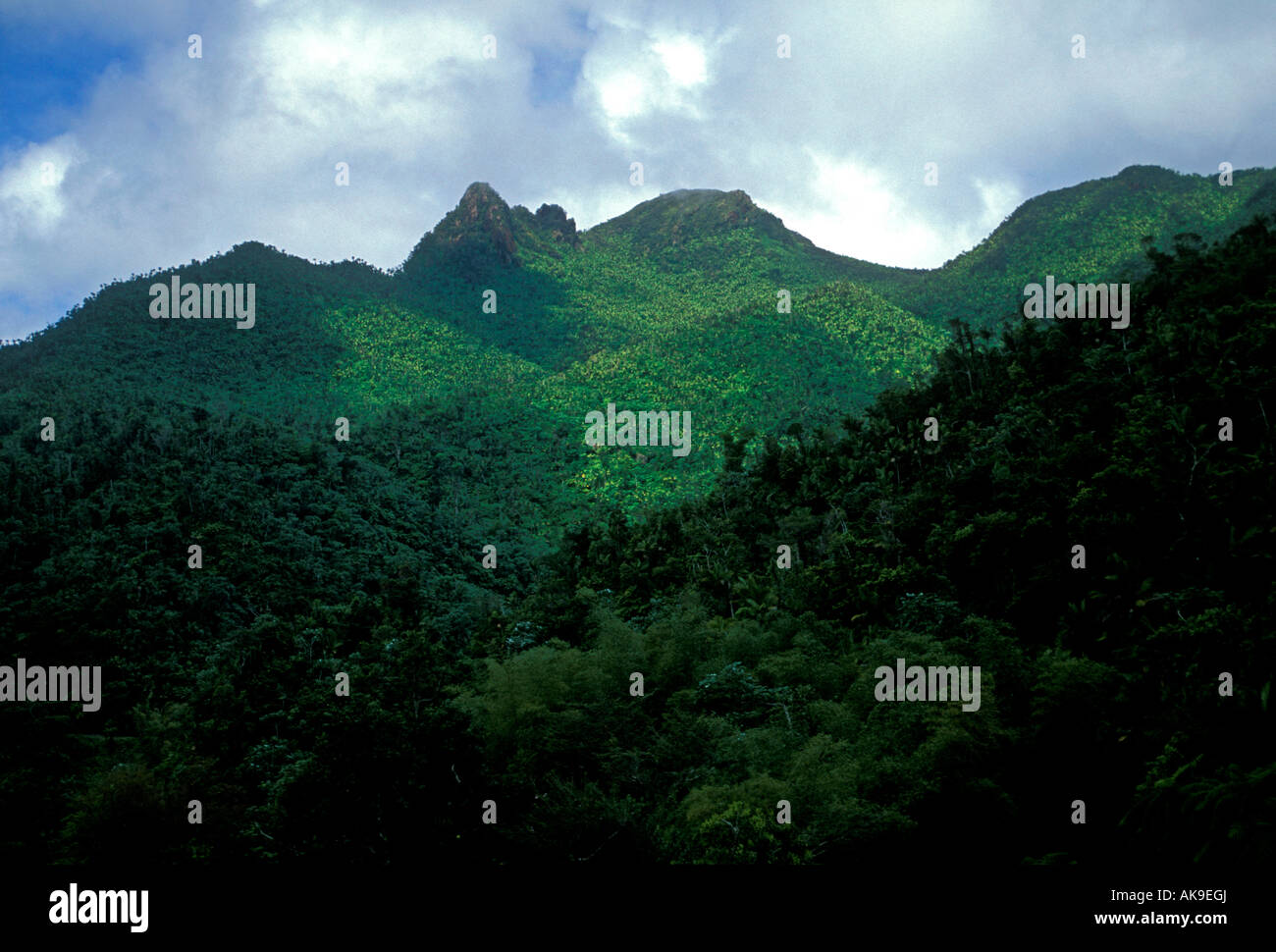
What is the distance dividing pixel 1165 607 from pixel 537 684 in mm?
14450

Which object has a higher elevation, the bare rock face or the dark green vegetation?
the bare rock face

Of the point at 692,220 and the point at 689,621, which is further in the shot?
the point at 692,220

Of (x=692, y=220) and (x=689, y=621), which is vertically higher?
(x=692, y=220)

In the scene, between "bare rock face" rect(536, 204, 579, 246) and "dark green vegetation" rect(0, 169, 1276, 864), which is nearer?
"dark green vegetation" rect(0, 169, 1276, 864)

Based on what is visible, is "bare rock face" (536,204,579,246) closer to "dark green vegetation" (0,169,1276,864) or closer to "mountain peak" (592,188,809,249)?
"mountain peak" (592,188,809,249)

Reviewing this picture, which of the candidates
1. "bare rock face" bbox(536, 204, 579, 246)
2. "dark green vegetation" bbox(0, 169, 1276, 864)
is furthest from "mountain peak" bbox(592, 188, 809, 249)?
"dark green vegetation" bbox(0, 169, 1276, 864)

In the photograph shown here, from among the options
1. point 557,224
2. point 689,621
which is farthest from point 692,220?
point 689,621

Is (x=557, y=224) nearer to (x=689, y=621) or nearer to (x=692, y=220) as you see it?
(x=692, y=220)

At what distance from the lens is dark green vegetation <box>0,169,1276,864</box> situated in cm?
1532

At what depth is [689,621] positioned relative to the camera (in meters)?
25.5

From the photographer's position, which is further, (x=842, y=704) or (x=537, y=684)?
(x=537, y=684)

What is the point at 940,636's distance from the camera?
2231cm
